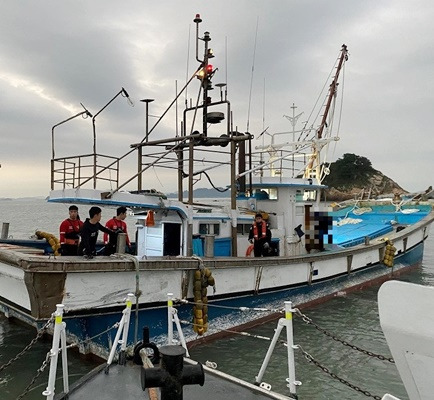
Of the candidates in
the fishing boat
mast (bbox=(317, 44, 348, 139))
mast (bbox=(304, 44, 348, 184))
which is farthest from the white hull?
→ mast (bbox=(317, 44, 348, 139))

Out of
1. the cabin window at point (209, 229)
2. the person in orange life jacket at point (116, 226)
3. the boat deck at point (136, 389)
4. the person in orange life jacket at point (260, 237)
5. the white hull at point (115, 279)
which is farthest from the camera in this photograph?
the person in orange life jacket at point (260, 237)

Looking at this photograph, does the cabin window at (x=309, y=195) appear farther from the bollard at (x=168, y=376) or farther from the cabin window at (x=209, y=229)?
the bollard at (x=168, y=376)

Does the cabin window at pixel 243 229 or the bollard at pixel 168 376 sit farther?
the cabin window at pixel 243 229

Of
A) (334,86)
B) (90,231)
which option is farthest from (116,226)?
(334,86)

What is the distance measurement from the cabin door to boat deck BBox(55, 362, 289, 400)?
15.1 ft

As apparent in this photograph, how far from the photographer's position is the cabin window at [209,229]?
999 centimetres


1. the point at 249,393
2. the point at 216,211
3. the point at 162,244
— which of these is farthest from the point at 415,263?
the point at 249,393

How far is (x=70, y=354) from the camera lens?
841 cm

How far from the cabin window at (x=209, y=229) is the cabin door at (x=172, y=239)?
2.30 feet

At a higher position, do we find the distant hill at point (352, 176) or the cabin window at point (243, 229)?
the distant hill at point (352, 176)

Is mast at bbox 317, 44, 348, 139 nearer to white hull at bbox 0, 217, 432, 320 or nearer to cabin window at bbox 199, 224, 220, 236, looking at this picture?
white hull at bbox 0, 217, 432, 320

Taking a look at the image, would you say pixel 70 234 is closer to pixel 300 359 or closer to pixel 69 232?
pixel 69 232

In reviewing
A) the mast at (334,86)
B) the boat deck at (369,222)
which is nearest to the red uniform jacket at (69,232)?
the boat deck at (369,222)

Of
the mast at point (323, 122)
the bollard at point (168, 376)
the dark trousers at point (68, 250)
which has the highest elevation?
the mast at point (323, 122)
